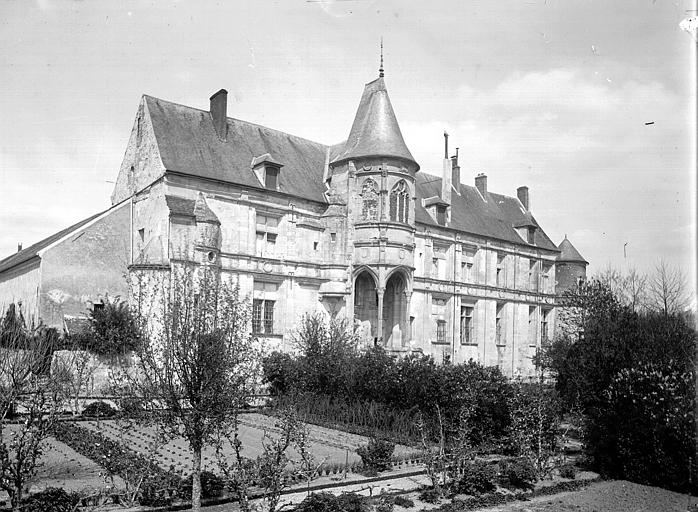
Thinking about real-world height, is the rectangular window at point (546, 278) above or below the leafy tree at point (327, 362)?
above

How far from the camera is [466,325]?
3706 centimetres

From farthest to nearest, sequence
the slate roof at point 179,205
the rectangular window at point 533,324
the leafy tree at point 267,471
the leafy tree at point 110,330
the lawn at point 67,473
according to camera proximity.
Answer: the rectangular window at point 533,324 < the slate roof at point 179,205 < the leafy tree at point 110,330 < the lawn at point 67,473 < the leafy tree at point 267,471

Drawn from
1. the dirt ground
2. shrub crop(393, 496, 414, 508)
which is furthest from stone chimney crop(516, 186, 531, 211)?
shrub crop(393, 496, 414, 508)

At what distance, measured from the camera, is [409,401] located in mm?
17359

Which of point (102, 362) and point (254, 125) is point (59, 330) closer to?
point (102, 362)

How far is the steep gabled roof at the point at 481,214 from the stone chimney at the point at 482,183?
0.42 meters

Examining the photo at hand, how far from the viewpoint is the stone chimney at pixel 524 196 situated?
150 feet

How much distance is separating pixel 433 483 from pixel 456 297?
85.3ft

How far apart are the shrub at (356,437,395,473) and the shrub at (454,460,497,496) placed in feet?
5.99

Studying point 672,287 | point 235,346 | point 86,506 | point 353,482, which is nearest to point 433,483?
point 353,482

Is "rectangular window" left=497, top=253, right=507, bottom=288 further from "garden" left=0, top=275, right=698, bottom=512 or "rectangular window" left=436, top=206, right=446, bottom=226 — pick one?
"garden" left=0, top=275, right=698, bottom=512

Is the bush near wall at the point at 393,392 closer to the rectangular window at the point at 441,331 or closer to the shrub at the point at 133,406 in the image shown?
the shrub at the point at 133,406

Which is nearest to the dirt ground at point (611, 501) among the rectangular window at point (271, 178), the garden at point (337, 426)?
the garden at point (337, 426)

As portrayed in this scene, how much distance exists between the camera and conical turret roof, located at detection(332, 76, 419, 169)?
96.8 ft
